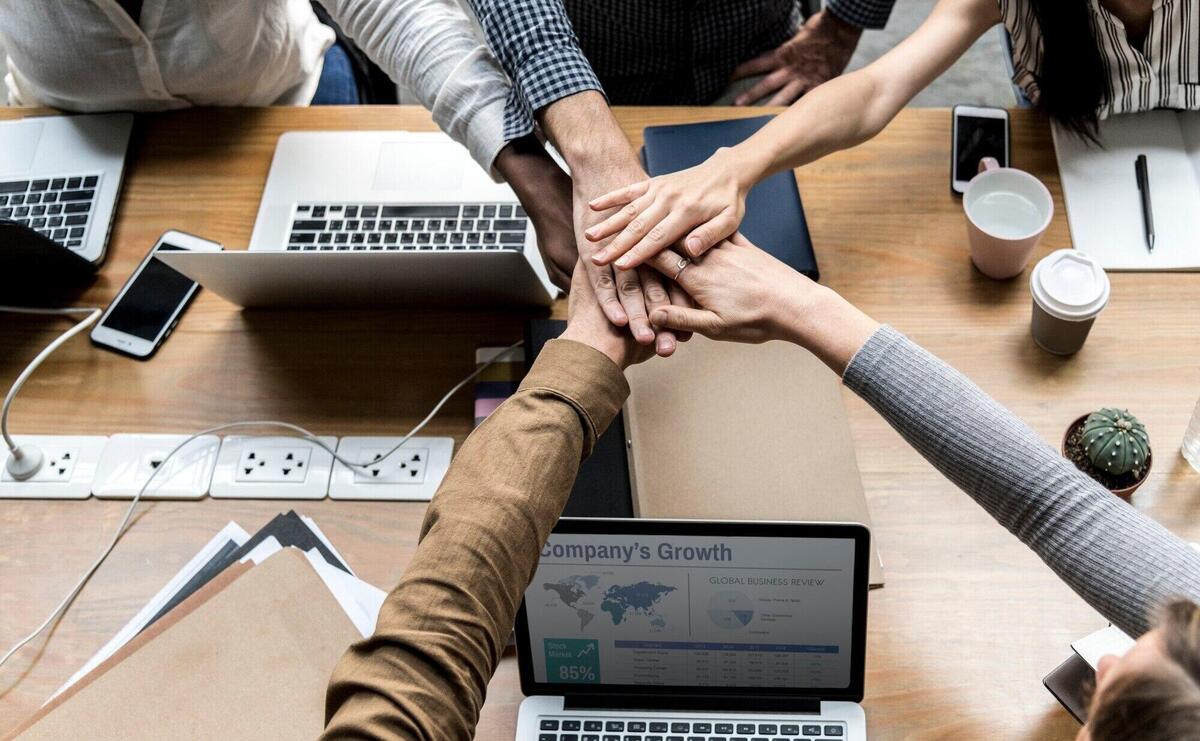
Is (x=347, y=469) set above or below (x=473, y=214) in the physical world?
below

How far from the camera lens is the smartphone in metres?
1.37

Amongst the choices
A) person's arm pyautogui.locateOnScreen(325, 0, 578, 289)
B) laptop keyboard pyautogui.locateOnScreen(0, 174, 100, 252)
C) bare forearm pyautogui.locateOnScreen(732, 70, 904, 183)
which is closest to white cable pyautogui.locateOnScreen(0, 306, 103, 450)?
laptop keyboard pyautogui.locateOnScreen(0, 174, 100, 252)

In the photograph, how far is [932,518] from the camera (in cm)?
115

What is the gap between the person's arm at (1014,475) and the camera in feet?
2.86

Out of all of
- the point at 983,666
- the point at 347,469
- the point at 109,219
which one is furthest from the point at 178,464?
the point at 983,666

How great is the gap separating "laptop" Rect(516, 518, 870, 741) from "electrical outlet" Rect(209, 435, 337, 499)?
37 cm

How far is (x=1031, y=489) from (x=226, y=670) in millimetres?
798

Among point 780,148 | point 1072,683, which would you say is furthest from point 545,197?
point 1072,683

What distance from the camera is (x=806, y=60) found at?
1.79 m

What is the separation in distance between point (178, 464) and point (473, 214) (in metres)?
0.49

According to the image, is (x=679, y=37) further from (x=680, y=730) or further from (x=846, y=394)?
(x=680, y=730)

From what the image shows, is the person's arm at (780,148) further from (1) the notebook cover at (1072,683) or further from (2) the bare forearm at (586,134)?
(1) the notebook cover at (1072,683)

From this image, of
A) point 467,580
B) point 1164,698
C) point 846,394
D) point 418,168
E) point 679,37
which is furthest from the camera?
point 679,37

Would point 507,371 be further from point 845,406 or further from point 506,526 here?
point 506,526
